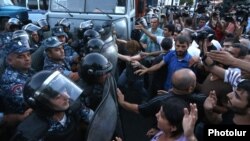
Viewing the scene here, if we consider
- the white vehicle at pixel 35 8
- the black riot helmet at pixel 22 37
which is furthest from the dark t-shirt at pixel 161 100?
the white vehicle at pixel 35 8

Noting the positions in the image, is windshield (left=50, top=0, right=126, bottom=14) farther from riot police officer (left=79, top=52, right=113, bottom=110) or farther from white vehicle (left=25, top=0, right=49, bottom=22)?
white vehicle (left=25, top=0, right=49, bottom=22)

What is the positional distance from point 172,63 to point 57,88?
235cm

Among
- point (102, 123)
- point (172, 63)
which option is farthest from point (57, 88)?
point (172, 63)

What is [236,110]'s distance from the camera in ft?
8.83

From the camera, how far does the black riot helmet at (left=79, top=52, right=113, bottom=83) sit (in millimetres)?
3190

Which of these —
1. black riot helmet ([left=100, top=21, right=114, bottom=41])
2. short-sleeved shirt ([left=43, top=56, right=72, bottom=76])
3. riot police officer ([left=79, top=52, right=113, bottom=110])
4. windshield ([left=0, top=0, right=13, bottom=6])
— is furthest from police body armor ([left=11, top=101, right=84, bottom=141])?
windshield ([left=0, top=0, right=13, bottom=6])

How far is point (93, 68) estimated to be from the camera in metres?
3.20

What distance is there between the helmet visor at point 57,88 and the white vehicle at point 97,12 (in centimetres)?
527

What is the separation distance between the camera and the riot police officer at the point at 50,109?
244 cm

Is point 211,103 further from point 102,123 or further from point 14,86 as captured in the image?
point 14,86

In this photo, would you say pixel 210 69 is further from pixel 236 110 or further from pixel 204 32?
pixel 204 32

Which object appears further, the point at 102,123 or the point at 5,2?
the point at 5,2

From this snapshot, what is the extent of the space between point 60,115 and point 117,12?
5.75 meters

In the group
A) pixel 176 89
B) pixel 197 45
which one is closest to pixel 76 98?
pixel 176 89
